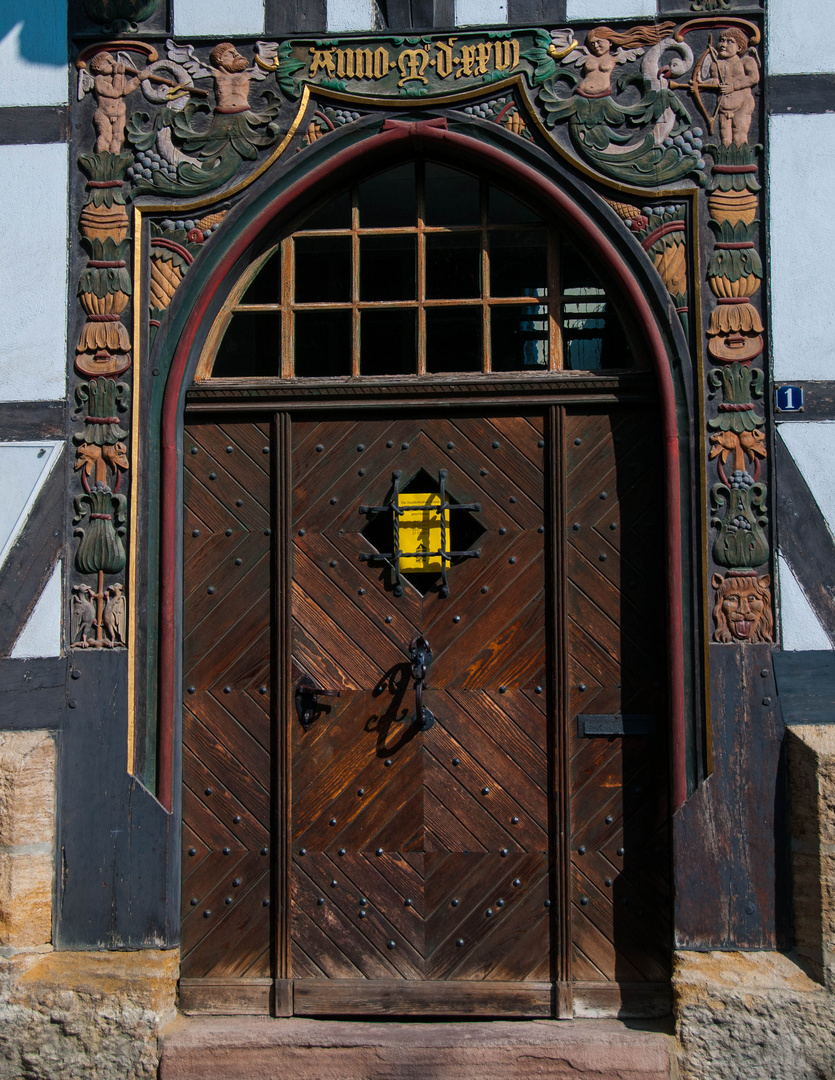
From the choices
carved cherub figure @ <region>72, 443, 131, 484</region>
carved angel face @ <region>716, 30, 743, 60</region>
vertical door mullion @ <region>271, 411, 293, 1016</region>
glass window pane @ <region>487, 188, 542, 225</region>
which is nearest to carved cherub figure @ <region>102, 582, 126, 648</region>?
carved cherub figure @ <region>72, 443, 131, 484</region>

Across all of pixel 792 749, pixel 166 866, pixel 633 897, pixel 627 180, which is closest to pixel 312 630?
pixel 166 866

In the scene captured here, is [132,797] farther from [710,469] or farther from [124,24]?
[124,24]

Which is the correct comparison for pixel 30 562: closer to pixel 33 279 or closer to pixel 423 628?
pixel 33 279

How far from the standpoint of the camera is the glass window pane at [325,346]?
14.7 feet

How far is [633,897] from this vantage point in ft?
13.7

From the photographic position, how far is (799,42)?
4.18 m

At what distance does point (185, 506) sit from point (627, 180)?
7.32 feet

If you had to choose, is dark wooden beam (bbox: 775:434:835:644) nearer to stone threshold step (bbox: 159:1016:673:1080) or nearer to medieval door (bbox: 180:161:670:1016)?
medieval door (bbox: 180:161:670:1016)

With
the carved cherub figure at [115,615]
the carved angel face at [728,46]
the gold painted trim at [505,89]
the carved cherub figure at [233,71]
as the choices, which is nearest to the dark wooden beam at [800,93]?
the carved angel face at [728,46]

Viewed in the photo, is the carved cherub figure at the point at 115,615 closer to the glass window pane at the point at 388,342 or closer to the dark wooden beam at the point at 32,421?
the dark wooden beam at the point at 32,421

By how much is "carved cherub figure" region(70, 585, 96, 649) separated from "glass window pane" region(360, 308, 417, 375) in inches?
57.1

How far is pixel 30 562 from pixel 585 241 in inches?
102

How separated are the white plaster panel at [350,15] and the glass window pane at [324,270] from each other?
2.76 feet

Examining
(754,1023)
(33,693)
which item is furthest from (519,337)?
(754,1023)
